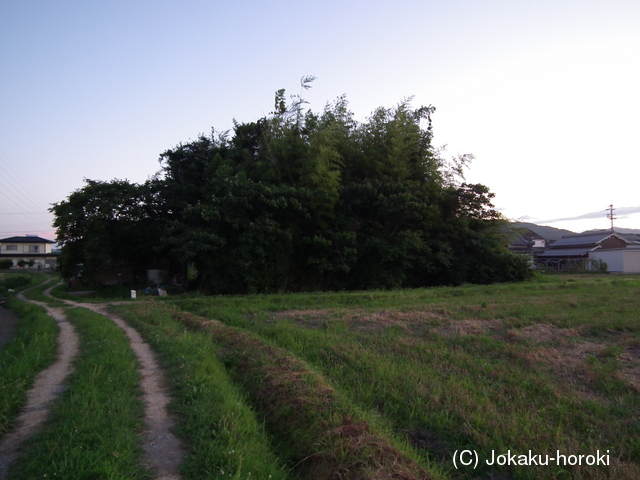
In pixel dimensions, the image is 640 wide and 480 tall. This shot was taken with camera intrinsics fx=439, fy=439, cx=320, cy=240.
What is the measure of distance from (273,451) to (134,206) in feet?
81.8

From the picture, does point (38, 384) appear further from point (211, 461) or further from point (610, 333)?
point (610, 333)

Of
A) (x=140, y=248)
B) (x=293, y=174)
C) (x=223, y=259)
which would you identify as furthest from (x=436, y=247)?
(x=140, y=248)

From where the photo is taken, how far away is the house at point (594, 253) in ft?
123

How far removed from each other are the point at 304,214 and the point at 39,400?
1716 cm

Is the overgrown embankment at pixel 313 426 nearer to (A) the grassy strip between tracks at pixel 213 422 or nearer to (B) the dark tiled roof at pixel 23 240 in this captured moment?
(A) the grassy strip between tracks at pixel 213 422

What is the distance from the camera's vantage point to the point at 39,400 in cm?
564

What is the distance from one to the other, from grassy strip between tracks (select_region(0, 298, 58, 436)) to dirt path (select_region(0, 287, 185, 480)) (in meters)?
0.11

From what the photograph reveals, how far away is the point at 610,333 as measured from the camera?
1009cm

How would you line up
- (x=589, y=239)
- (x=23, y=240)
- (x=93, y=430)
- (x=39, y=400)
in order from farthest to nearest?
1. (x=23, y=240)
2. (x=589, y=239)
3. (x=39, y=400)
4. (x=93, y=430)

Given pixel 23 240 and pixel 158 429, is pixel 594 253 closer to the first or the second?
pixel 158 429

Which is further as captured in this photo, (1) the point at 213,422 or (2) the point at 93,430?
(1) the point at 213,422

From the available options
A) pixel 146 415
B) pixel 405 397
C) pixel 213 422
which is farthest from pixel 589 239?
pixel 146 415

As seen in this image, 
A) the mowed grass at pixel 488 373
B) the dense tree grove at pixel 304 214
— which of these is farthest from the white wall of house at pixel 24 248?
the mowed grass at pixel 488 373

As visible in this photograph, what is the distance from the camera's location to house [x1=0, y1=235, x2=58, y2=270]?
6788 centimetres
